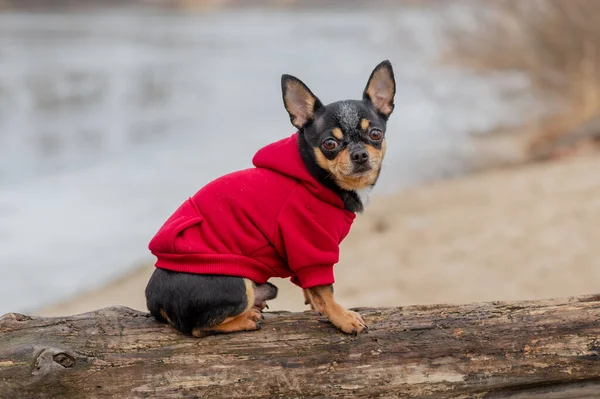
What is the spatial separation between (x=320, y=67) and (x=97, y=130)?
11653 millimetres

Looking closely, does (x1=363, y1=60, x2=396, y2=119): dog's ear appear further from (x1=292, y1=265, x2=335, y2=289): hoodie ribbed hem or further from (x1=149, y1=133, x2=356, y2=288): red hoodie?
(x1=292, y1=265, x2=335, y2=289): hoodie ribbed hem

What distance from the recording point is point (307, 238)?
127 inches

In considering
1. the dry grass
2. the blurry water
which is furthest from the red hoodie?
the dry grass

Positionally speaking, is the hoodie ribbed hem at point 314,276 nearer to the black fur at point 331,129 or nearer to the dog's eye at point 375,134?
the black fur at point 331,129

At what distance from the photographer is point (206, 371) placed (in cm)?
313

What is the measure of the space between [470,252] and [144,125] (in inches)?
443

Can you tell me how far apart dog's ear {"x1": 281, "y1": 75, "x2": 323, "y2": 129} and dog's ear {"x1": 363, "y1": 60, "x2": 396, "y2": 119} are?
1.03 feet

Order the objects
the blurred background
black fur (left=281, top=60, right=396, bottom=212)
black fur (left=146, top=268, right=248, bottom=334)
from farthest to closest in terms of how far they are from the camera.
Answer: the blurred background < black fur (left=281, top=60, right=396, bottom=212) < black fur (left=146, top=268, right=248, bottom=334)

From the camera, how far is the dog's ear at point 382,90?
136 inches

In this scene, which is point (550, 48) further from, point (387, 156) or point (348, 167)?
point (348, 167)

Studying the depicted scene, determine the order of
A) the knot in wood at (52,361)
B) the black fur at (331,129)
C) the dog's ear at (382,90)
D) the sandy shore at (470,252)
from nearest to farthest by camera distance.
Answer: the knot in wood at (52,361) < the black fur at (331,129) < the dog's ear at (382,90) < the sandy shore at (470,252)

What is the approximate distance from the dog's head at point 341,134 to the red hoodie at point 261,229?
0.35ft

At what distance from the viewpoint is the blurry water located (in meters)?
9.49

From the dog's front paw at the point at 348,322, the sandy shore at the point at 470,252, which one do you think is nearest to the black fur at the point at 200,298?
the dog's front paw at the point at 348,322
